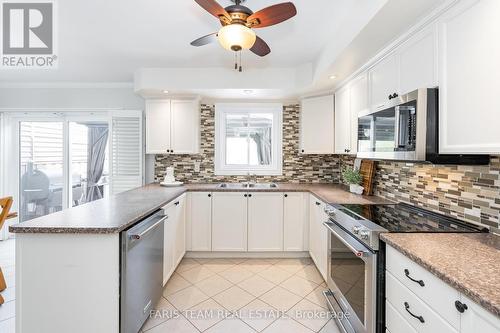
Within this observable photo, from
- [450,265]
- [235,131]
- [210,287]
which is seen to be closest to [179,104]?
[235,131]

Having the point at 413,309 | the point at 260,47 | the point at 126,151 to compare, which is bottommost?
the point at 413,309

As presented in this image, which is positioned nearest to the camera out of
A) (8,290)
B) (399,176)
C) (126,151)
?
(399,176)

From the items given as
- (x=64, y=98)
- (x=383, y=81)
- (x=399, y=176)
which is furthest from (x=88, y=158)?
(x=399, y=176)

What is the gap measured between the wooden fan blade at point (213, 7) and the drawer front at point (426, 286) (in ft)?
5.55

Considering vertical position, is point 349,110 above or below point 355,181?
above

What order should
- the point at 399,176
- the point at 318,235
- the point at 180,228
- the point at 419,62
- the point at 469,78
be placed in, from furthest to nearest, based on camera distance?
the point at 180,228 → the point at 318,235 → the point at 399,176 → the point at 419,62 → the point at 469,78

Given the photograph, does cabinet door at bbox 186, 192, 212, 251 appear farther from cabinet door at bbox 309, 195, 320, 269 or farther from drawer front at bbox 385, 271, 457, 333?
drawer front at bbox 385, 271, 457, 333

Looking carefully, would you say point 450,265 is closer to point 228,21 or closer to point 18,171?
point 228,21

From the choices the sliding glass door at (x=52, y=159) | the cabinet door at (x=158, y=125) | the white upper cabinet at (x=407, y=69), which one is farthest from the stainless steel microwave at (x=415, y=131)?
the sliding glass door at (x=52, y=159)

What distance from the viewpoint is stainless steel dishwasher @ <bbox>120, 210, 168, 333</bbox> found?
1499mm

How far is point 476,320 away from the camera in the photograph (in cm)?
82

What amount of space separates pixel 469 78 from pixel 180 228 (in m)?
2.72

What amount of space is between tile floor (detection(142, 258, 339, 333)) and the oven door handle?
0.72 m

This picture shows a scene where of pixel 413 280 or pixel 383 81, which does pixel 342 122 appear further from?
pixel 413 280
